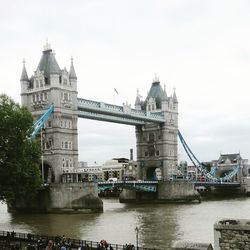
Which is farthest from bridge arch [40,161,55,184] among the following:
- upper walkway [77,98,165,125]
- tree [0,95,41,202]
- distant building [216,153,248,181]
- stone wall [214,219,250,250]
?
distant building [216,153,248,181]

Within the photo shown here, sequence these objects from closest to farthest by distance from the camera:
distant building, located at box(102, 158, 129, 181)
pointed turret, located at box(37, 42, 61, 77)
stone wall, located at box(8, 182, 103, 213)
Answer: stone wall, located at box(8, 182, 103, 213) < pointed turret, located at box(37, 42, 61, 77) < distant building, located at box(102, 158, 129, 181)

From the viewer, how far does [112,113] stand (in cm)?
7919

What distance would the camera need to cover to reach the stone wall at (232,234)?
57.9ft

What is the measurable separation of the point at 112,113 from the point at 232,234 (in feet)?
203

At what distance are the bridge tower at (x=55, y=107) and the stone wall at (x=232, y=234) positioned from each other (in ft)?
170

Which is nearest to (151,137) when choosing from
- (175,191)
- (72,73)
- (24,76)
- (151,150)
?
(151,150)

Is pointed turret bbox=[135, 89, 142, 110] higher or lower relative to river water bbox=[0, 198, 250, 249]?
higher

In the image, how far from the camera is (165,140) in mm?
95250

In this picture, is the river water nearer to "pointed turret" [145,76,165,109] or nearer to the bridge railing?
the bridge railing

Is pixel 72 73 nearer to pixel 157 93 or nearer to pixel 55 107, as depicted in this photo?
pixel 55 107

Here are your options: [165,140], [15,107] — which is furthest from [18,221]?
[165,140]

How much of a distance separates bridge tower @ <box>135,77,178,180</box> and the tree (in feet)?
166

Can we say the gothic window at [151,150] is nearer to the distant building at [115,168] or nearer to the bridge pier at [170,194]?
the bridge pier at [170,194]

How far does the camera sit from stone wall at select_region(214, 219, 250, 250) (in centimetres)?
1764
